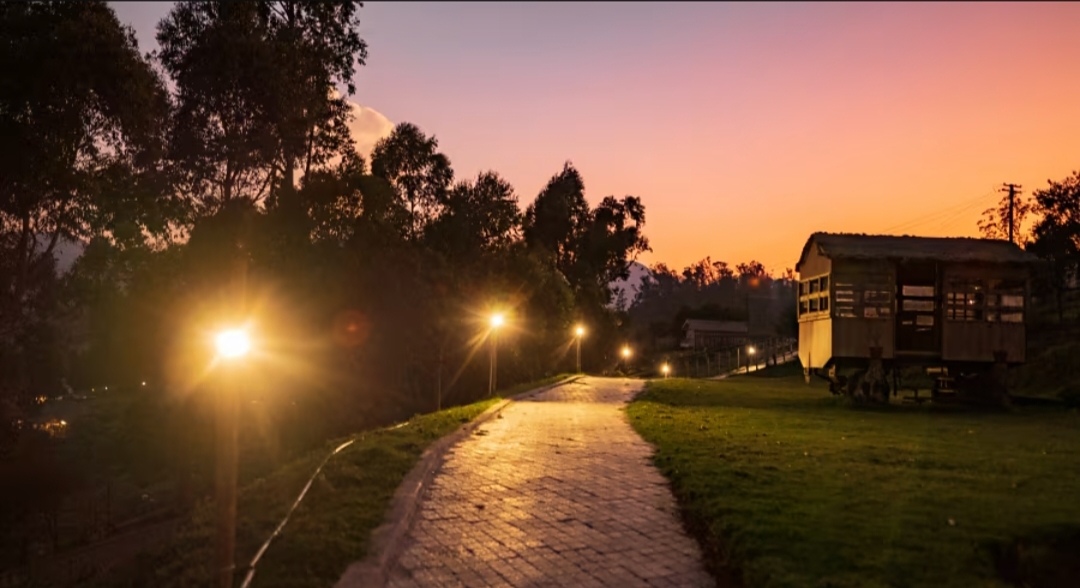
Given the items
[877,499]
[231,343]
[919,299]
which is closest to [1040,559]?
[877,499]

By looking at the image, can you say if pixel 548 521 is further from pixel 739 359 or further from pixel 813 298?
pixel 739 359

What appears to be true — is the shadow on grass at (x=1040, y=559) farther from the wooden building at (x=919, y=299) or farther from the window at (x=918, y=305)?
the window at (x=918, y=305)

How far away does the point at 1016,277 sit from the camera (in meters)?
25.1

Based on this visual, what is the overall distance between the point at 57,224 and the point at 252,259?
891cm

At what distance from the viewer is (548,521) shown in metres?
9.24

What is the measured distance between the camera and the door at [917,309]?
84.9ft

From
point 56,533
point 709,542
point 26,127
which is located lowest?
point 56,533

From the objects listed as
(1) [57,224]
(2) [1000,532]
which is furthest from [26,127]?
(2) [1000,532]

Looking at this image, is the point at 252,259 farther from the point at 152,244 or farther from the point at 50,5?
the point at 50,5

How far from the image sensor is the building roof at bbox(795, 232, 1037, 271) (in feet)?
81.3

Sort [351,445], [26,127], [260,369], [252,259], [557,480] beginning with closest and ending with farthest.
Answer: [557,480] → [351,445] → [26,127] → [252,259] → [260,369]

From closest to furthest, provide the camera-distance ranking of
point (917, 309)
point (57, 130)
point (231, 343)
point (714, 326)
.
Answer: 1. point (231, 343)
2. point (57, 130)
3. point (917, 309)
4. point (714, 326)

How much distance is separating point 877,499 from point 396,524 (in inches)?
226

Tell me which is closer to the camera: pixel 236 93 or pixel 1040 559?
pixel 1040 559
